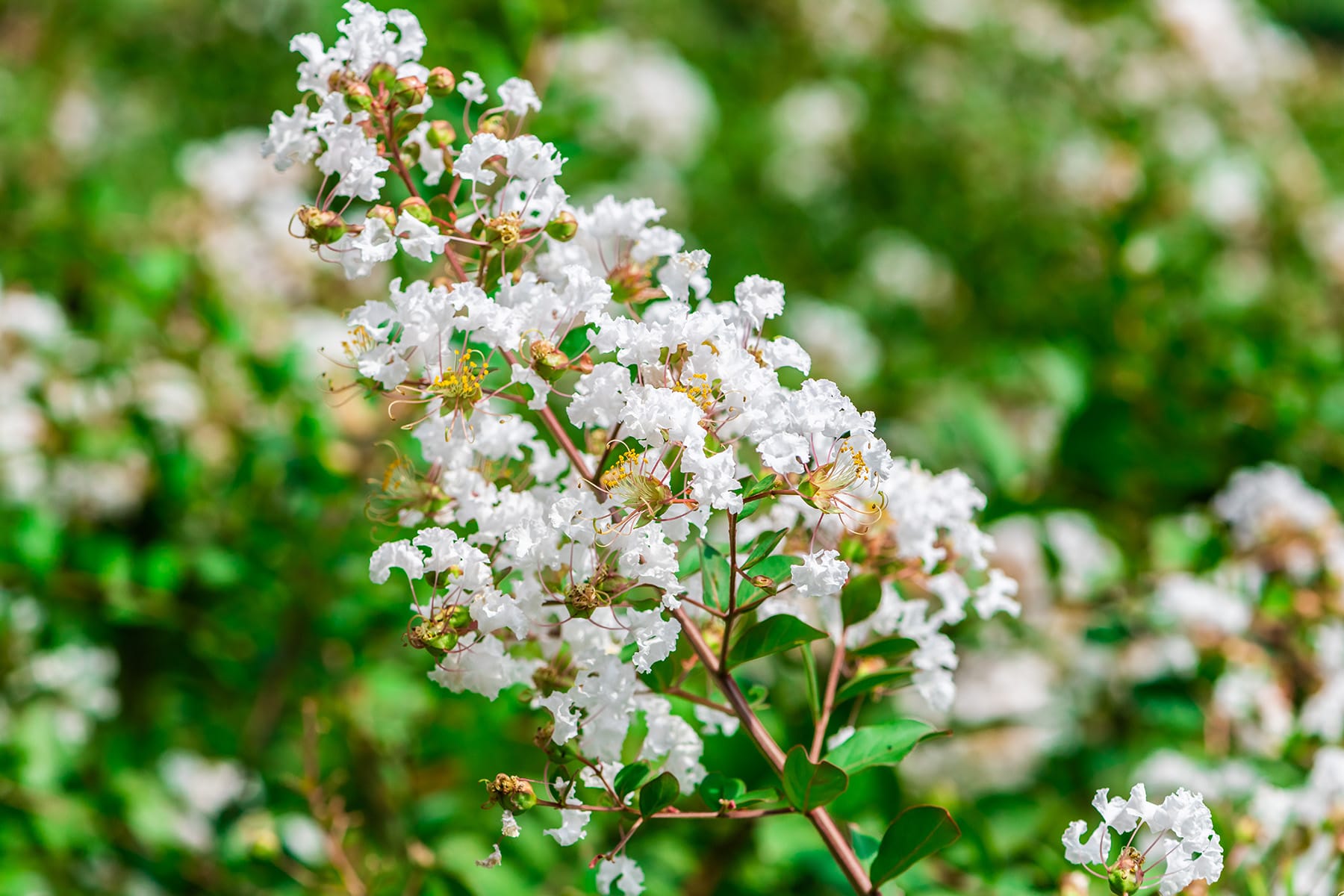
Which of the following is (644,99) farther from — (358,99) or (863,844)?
(863,844)

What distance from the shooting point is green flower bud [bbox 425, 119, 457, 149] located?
96cm

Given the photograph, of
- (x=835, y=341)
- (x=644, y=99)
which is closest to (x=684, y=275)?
(x=835, y=341)

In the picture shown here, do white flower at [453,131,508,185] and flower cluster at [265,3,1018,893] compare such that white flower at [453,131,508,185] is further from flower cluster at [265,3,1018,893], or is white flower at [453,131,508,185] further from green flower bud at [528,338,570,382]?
green flower bud at [528,338,570,382]

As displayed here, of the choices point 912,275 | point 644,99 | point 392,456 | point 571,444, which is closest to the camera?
point 571,444

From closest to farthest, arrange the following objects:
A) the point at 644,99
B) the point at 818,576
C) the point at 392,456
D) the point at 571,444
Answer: the point at 818,576, the point at 571,444, the point at 392,456, the point at 644,99

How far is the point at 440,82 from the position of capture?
95cm

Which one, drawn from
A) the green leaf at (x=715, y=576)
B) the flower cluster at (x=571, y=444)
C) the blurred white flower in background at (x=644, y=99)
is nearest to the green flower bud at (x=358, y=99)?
the flower cluster at (x=571, y=444)

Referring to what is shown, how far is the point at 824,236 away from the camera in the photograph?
150 inches

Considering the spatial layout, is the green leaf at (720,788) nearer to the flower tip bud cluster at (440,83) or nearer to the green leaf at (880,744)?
the green leaf at (880,744)

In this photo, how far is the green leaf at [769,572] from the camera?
0.89 meters

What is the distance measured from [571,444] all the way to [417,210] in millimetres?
229

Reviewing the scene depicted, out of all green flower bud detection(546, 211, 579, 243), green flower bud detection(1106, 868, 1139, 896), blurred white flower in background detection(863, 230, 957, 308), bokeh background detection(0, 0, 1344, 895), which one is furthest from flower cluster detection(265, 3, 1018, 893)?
blurred white flower in background detection(863, 230, 957, 308)

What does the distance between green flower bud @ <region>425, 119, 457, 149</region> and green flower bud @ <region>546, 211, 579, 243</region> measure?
0.13m

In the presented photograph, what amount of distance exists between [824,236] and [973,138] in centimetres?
58
